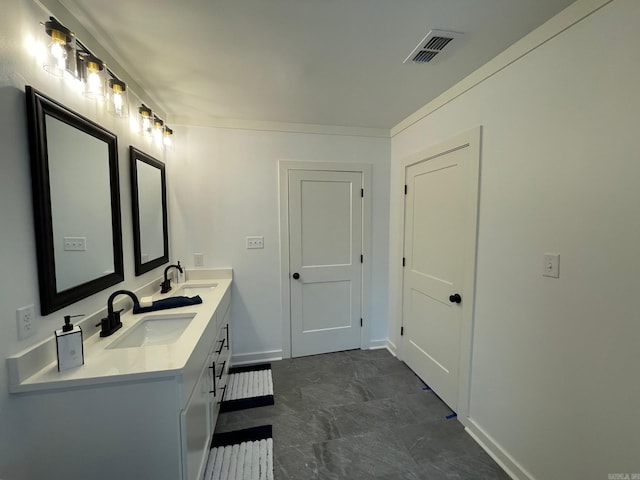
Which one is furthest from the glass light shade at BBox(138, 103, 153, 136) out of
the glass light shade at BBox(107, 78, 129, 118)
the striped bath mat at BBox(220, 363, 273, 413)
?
the striped bath mat at BBox(220, 363, 273, 413)

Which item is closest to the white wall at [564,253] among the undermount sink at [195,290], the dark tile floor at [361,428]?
the dark tile floor at [361,428]

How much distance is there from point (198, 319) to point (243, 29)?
162 cm

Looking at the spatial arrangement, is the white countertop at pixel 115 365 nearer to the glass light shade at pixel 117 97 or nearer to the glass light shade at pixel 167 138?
the glass light shade at pixel 117 97

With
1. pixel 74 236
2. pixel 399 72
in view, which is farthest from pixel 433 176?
pixel 74 236

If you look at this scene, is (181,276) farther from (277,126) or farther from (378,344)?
(378,344)

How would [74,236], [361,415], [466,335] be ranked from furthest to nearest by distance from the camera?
[361,415] < [466,335] < [74,236]

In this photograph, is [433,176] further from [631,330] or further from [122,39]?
[122,39]

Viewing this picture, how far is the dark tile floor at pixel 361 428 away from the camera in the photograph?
5.20 feet

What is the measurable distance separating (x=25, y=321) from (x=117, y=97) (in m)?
1.25

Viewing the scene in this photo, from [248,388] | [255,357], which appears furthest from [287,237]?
[248,388]

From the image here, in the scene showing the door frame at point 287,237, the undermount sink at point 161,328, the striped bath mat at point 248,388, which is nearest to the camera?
the undermount sink at point 161,328

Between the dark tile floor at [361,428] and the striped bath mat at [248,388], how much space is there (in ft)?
0.20

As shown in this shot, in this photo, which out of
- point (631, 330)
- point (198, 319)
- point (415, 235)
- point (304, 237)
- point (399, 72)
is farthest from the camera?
point (304, 237)

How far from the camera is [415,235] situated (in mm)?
2504
